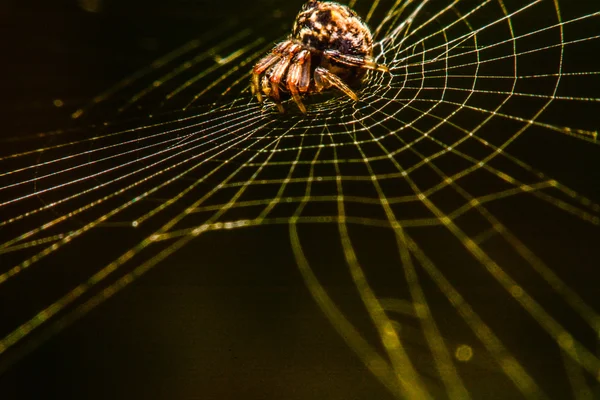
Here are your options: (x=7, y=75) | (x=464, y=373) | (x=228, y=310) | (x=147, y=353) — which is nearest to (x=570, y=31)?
(x=464, y=373)

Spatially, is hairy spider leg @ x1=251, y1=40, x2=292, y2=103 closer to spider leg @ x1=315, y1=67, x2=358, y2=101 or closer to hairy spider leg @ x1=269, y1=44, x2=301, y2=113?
hairy spider leg @ x1=269, y1=44, x2=301, y2=113

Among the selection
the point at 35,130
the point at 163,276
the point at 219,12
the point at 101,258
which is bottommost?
the point at 163,276

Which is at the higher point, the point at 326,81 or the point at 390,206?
the point at 326,81

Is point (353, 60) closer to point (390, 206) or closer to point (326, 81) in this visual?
point (326, 81)

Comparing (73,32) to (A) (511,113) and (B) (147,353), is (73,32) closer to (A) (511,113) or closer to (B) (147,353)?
(B) (147,353)

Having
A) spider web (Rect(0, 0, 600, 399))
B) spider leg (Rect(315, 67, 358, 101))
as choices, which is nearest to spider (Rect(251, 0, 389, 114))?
spider leg (Rect(315, 67, 358, 101))

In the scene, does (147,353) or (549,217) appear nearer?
(147,353)

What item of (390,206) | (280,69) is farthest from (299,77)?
(390,206)
